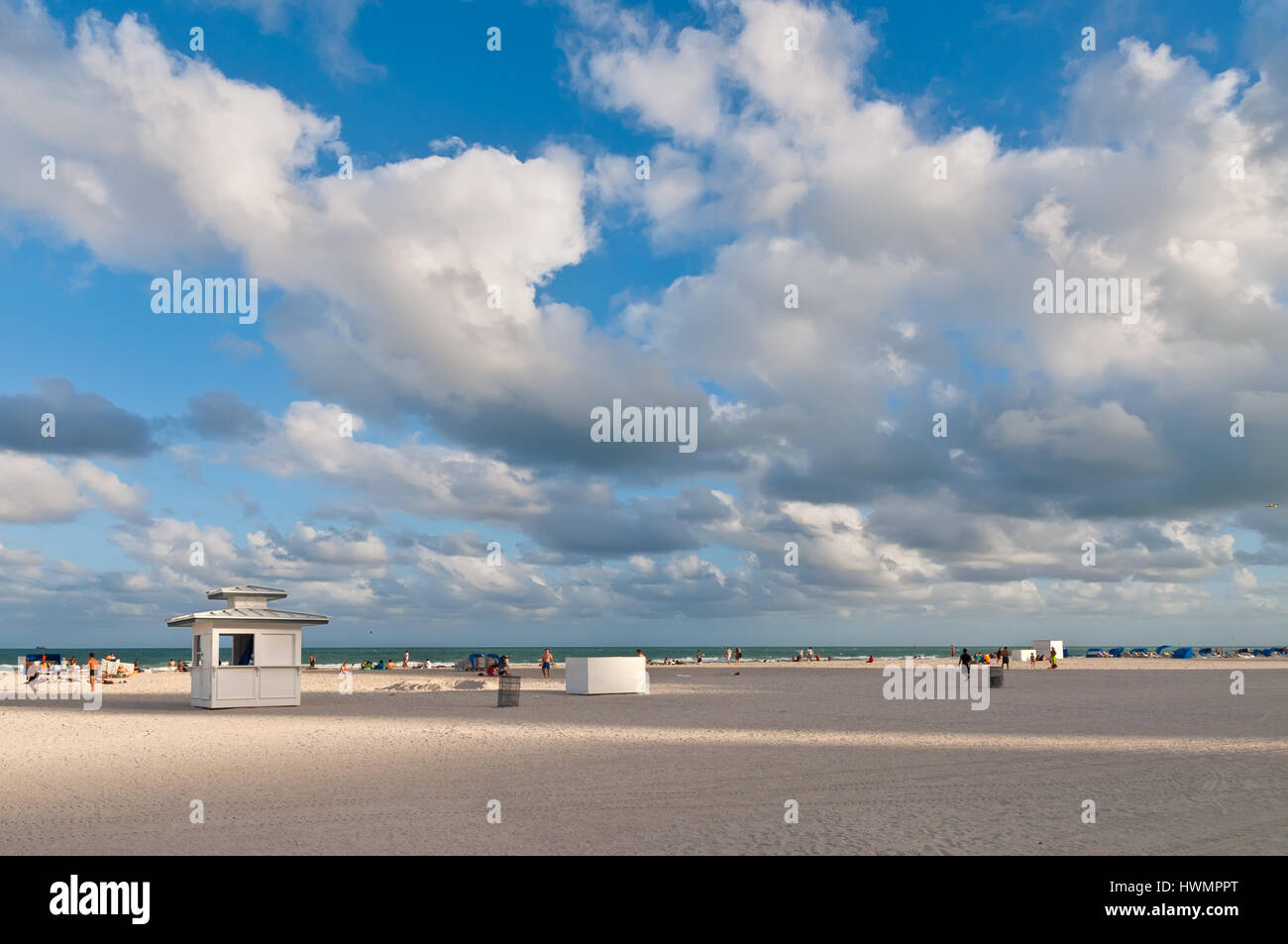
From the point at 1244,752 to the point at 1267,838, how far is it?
7401 mm

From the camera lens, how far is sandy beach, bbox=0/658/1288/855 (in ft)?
29.1

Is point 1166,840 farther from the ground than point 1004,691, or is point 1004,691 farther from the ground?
point 1166,840

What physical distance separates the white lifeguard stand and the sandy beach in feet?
4.93

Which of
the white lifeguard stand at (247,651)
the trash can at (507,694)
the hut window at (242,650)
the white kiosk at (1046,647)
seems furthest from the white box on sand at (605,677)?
the white kiosk at (1046,647)

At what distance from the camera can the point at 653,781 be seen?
12328 mm

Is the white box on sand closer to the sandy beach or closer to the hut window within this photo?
the sandy beach

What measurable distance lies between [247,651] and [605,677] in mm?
11496

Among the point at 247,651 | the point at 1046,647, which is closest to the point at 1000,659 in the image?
the point at 1046,647

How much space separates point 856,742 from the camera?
1669 cm

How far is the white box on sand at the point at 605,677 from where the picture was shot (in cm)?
3117
